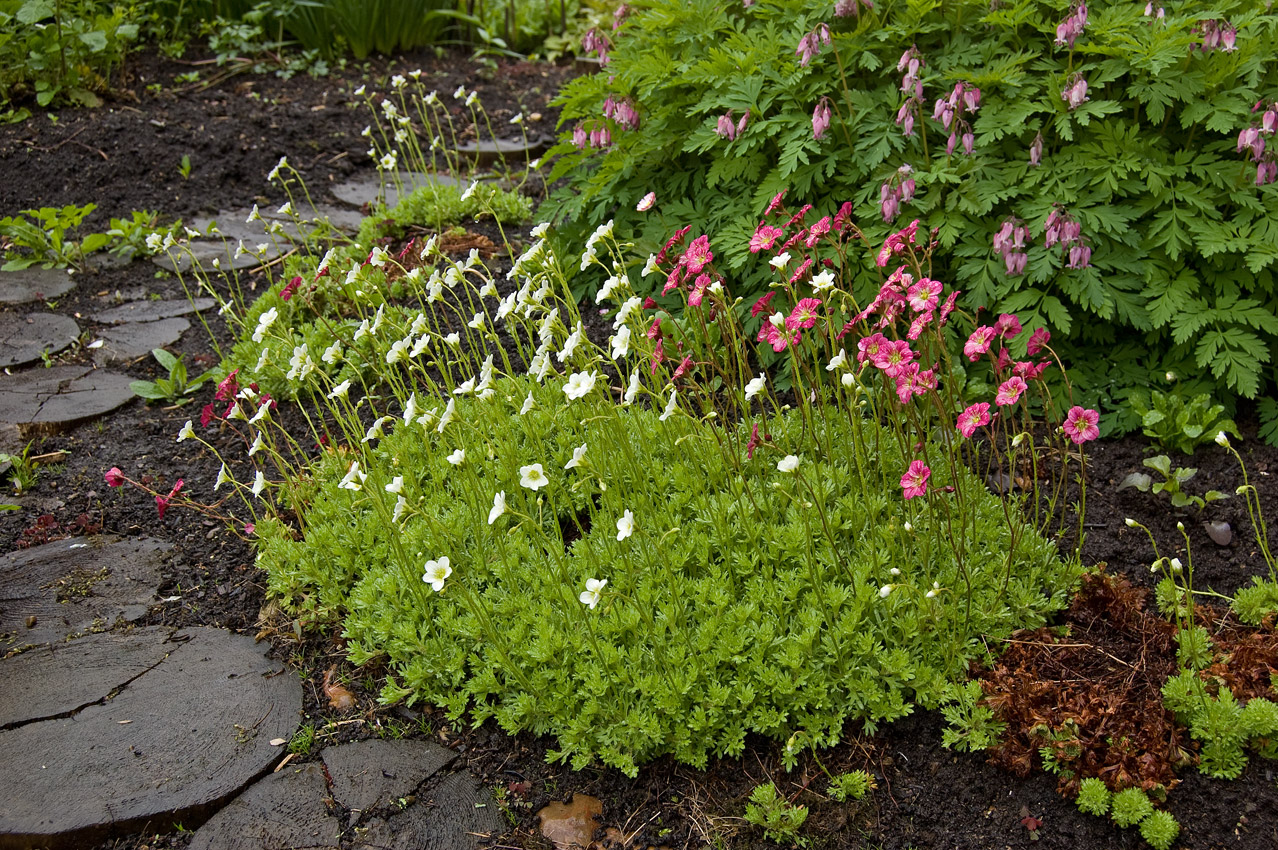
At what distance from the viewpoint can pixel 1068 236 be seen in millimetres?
3107

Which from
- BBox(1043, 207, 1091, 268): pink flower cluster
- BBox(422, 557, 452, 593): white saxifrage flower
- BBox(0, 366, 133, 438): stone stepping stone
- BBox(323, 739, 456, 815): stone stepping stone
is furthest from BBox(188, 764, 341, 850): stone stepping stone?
BBox(1043, 207, 1091, 268): pink flower cluster

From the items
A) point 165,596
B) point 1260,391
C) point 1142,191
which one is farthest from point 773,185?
point 165,596

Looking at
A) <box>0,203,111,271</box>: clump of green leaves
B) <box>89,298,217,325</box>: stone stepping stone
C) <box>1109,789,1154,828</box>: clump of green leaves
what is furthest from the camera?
<box>0,203,111,271</box>: clump of green leaves

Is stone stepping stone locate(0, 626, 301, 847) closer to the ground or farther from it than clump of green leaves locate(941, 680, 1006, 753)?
closer to the ground

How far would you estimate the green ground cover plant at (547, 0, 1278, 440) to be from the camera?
334cm

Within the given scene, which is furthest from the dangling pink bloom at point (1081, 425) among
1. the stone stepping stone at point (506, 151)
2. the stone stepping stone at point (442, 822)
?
the stone stepping stone at point (506, 151)

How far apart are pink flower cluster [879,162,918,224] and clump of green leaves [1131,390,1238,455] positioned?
1236mm

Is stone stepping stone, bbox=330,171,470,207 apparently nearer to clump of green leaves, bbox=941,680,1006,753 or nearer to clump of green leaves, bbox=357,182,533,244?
clump of green leaves, bbox=357,182,533,244

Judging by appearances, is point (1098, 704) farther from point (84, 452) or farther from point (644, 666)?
point (84, 452)

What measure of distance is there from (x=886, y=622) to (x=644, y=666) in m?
0.75

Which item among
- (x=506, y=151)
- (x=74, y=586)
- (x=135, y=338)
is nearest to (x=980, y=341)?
(x=74, y=586)

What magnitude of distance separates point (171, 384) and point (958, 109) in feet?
12.8

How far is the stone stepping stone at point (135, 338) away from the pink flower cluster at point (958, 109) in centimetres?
420

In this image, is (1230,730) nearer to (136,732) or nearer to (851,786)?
(851,786)
